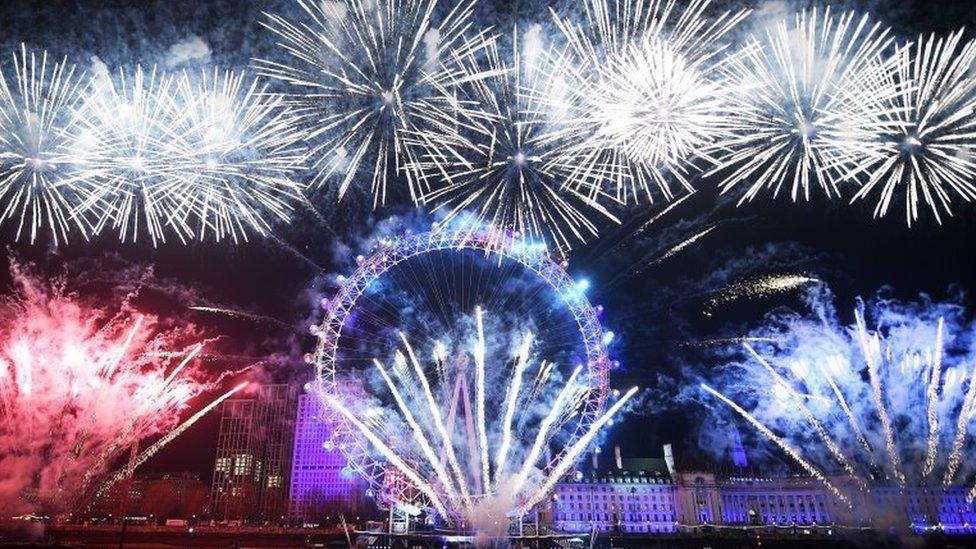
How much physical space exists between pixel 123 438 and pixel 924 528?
8029 cm

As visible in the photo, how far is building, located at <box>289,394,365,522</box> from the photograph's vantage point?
109750 mm

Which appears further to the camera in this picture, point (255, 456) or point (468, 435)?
point (255, 456)

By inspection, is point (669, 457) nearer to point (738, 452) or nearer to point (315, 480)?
point (738, 452)

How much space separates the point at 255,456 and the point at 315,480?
48.4 feet

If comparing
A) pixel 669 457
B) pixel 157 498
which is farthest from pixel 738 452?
pixel 157 498

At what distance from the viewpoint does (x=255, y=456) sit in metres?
121

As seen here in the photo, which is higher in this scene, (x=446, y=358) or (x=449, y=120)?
(x=449, y=120)

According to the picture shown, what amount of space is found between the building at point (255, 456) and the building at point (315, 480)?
2.65m

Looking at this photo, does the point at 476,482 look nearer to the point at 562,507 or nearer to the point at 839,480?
the point at 562,507

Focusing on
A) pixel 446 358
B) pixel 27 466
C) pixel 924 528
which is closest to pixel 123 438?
pixel 27 466

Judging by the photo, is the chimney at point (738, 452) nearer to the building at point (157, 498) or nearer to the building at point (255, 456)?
the building at point (255, 456)

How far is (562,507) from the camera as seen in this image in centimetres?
9856

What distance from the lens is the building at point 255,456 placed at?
115250 millimetres

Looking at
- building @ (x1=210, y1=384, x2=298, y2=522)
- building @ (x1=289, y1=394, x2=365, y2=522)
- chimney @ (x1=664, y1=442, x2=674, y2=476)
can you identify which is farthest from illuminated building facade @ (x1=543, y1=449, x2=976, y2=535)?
building @ (x1=210, y1=384, x2=298, y2=522)
